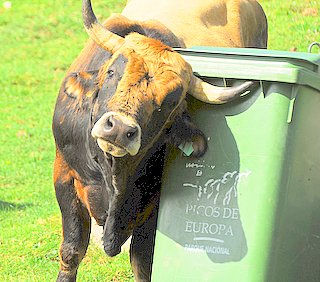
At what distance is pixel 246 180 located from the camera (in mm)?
4848

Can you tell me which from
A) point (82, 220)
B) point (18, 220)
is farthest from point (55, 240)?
point (82, 220)

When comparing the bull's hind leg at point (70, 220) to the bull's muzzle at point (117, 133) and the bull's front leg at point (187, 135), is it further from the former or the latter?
the bull's muzzle at point (117, 133)

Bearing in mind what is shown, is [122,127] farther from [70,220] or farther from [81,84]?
[70,220]

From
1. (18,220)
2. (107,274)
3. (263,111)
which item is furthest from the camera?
(18,220)

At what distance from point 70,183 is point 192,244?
4.09ft

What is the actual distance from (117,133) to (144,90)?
405 millimetres

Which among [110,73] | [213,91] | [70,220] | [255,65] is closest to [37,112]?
[70,220]

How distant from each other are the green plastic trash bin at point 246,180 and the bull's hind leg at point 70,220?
1.01m

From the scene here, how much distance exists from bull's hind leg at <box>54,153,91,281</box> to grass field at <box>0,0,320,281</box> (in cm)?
111

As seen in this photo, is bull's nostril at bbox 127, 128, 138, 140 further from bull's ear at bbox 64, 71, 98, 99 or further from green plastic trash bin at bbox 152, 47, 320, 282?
bull's ear at bbox 64, 71, 98, 99

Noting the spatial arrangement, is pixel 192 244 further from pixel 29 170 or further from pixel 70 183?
pixel 29 170

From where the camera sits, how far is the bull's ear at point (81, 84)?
5.43 m

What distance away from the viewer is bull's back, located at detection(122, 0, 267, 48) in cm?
688

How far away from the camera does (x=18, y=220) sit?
29.4 feet
